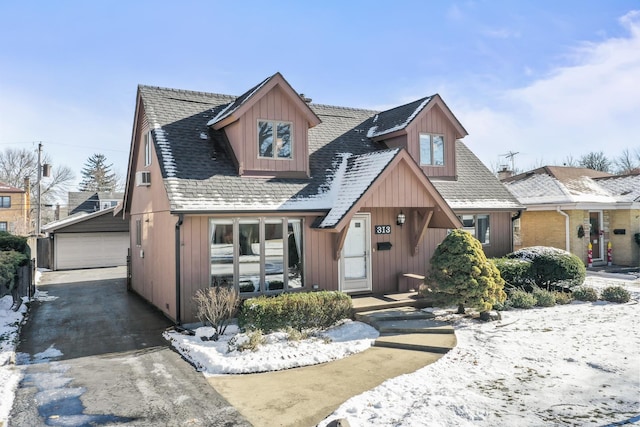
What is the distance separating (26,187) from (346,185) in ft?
158

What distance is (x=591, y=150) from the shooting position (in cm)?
5431

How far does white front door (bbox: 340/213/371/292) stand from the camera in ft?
40.1

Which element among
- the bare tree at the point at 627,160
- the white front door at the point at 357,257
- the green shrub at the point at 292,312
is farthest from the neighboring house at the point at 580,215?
the bare tree at the point at 627,160

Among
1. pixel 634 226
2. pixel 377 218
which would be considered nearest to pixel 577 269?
pixel 377 218

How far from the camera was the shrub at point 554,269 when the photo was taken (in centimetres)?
1276

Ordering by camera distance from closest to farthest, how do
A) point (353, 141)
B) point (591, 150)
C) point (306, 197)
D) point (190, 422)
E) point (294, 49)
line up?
point (190, 422)
point (306, 197)
point (294, 49)
point (353, 141)
point (591, 150)

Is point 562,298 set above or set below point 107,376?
above

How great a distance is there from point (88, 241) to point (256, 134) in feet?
62.1

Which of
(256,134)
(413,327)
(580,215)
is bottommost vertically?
(413,327)

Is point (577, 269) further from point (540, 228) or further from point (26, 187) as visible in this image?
point (26, 187)

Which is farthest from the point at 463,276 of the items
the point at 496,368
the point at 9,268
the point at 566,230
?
the point at 9,268

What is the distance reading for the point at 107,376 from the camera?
23.1 feet

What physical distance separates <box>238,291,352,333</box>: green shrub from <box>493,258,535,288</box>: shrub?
5.90m

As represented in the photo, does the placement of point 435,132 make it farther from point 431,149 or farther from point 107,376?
point 107,376
